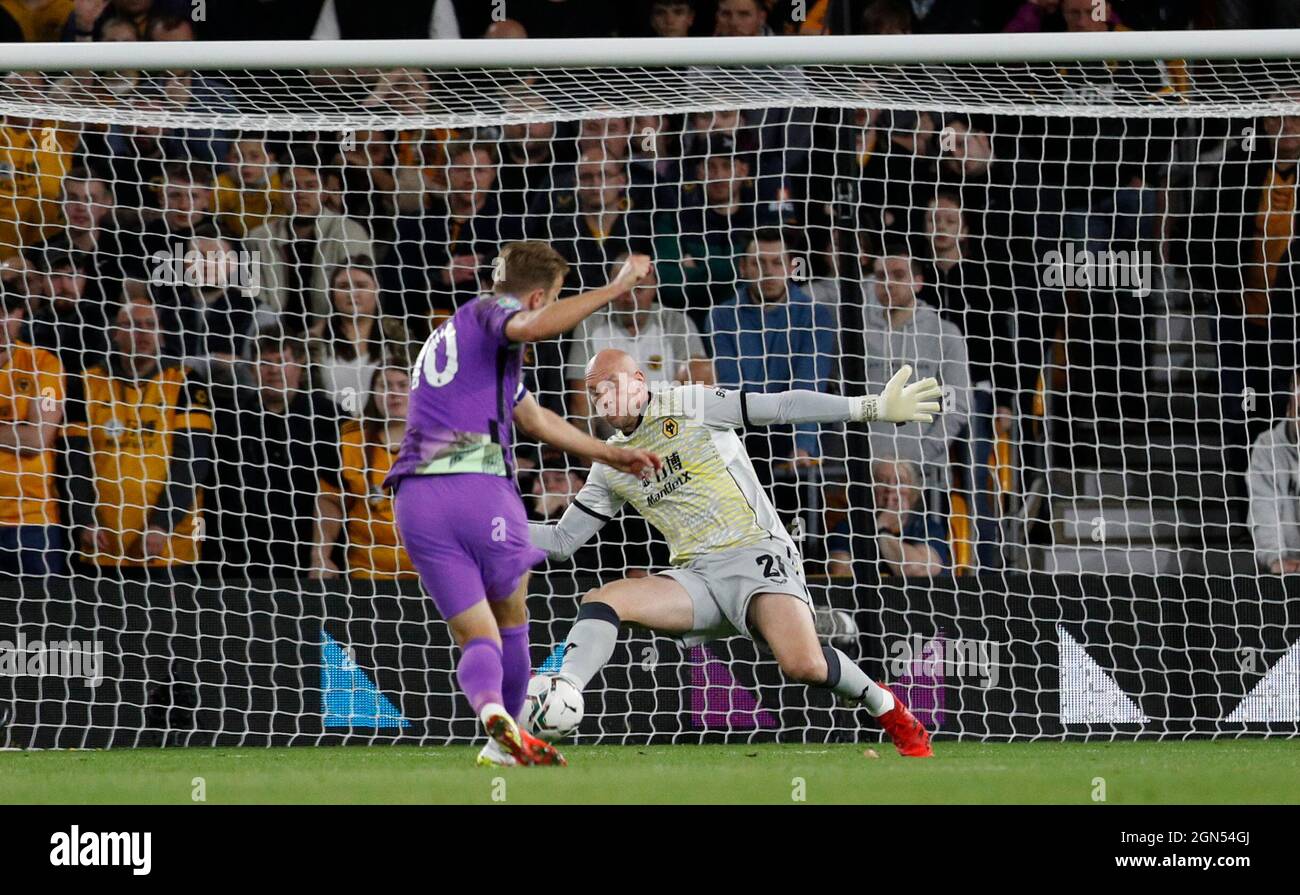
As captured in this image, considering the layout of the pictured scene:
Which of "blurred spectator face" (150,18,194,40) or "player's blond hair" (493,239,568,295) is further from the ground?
"blurred spectator face" (150,18,194,40)

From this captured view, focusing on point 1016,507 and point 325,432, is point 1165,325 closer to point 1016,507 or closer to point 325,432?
point 1016,507

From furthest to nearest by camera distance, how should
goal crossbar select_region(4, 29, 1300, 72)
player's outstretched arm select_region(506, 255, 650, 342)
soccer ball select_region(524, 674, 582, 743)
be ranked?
1. goal crossbar select_region(4, 29, 1300, 72)
2. soccer ball select_region(524, 674, 582, 743)
3. player's outstretched arm select_region(506, 255, 650, 342)

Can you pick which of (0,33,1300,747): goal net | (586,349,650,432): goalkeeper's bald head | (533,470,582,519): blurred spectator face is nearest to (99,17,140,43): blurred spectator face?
(0,33,1300,747): goal net

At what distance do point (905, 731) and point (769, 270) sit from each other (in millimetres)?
2447

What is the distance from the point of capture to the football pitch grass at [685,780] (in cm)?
549

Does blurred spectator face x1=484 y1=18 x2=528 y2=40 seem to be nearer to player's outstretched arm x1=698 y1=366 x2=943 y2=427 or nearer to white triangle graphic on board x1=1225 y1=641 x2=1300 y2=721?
player's outstretched arm x1=698 y1=366 x2=943 y2=427

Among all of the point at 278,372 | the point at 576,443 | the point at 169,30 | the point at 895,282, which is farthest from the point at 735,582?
the point at 169,30

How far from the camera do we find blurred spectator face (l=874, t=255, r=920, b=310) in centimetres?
829

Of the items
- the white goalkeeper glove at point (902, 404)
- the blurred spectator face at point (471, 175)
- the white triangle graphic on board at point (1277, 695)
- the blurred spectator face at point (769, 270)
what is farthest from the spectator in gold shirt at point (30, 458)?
the white triangle graphic on board at point (1277, 695)

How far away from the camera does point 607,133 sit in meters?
9.24

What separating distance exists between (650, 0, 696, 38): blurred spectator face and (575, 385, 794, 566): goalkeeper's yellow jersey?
A: 2789 mm

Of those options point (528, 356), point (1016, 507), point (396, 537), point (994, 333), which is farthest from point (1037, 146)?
point (396, 537)

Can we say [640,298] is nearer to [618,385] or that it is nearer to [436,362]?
[618,385]

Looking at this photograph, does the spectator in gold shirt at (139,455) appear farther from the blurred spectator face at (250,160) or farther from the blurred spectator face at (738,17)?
the blurred spectator face at (738,17)
